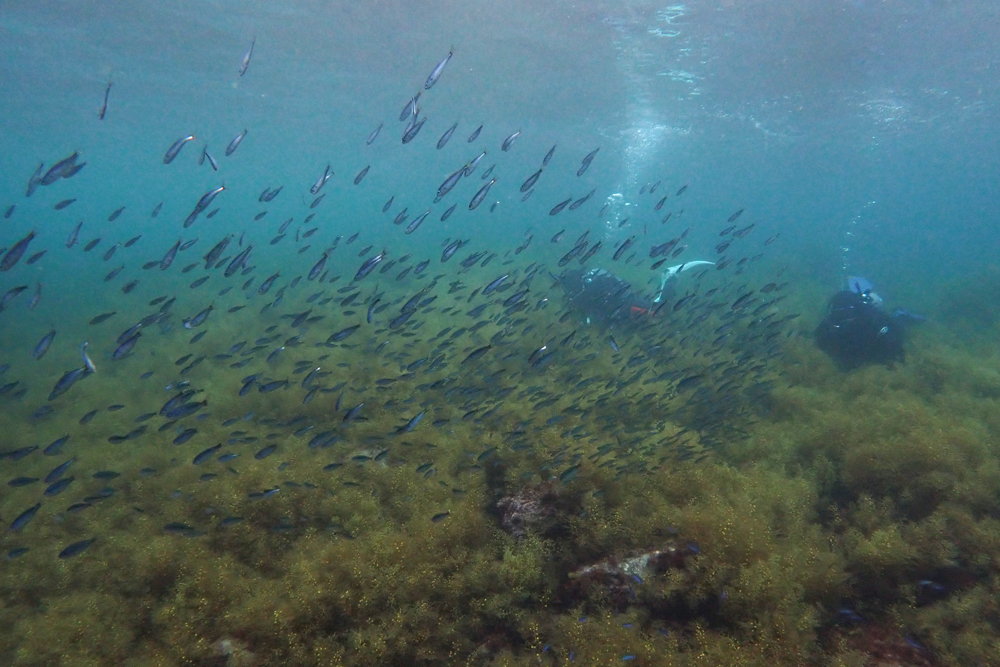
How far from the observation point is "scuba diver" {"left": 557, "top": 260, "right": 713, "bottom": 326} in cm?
1501

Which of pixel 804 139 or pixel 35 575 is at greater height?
pixel 35 575

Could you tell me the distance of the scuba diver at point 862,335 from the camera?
42.3ft

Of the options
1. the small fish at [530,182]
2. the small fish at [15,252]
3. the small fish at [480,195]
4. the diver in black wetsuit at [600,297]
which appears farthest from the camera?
the diver in black wetsuit at [600,297]

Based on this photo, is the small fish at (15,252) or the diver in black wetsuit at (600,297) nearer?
the small fish at (15,252)

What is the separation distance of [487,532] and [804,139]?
50958 millimetres

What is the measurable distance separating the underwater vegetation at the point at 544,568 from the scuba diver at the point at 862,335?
21.8 ft

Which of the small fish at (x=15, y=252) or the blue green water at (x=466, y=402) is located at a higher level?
the small fish at (x=15, y=252)

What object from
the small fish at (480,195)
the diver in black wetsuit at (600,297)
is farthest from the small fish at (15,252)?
the diver in black wetsuit at (600,297)

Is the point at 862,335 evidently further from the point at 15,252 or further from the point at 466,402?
the point at 15,252

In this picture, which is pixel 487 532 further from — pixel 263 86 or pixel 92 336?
pixel 263 86

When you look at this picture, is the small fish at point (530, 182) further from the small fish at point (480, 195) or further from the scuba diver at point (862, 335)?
the scuba diver at point (862, 335)

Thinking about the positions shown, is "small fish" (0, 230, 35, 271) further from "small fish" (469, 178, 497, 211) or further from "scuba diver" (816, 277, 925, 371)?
"scuba diver" (816, 277, 925, 371)

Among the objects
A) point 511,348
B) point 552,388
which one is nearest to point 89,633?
point 552,388

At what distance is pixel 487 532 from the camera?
567cm
